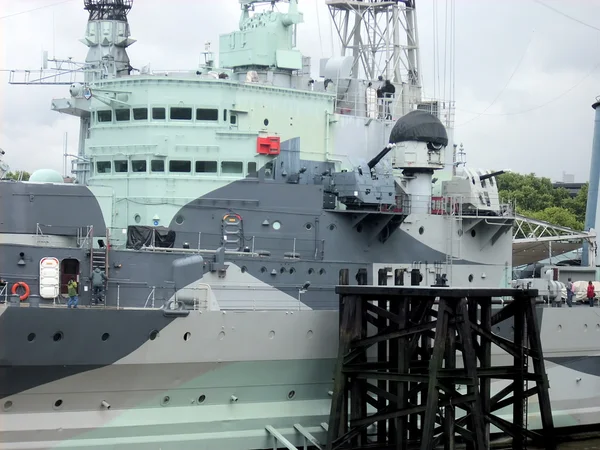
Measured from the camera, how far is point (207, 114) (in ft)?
84.3

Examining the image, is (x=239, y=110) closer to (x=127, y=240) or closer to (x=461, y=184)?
(x=127, y=240)

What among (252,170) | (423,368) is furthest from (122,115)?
(423,368)

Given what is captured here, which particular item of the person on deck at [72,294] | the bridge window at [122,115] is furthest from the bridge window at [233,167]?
the person on deck at [72,294]

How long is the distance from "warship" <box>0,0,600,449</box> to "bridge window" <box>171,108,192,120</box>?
1.9 inches

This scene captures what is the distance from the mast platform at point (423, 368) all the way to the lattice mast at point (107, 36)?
11964 mm

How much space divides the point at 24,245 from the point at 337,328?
23.7 feet

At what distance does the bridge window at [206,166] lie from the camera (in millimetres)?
25453

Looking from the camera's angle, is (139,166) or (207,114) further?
(207,114)

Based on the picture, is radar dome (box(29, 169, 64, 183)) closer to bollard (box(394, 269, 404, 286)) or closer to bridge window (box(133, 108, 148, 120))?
bridge window (box(133, 108, 148, 120))

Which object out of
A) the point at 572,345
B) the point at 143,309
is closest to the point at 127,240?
the point at 143,309

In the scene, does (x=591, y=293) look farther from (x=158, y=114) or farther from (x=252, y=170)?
(x=158, y=114)

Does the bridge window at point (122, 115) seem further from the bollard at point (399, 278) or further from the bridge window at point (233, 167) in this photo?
the bollard at point (399, 278)

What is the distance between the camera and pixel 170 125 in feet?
83.6

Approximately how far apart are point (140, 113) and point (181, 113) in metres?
1.02
